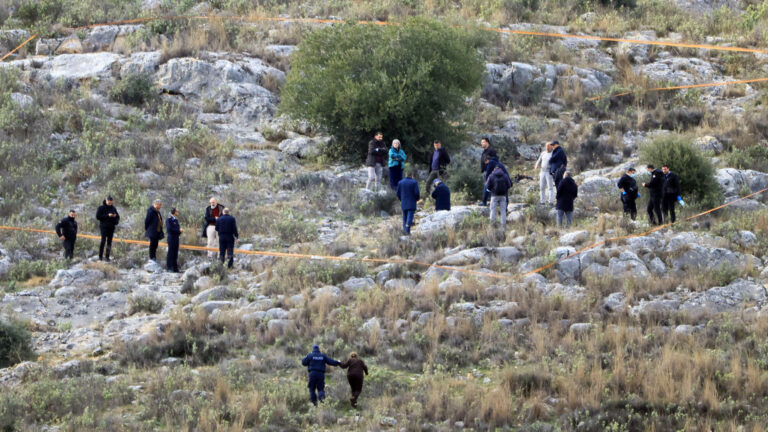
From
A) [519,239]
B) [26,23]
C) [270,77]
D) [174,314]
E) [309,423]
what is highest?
[26,23]

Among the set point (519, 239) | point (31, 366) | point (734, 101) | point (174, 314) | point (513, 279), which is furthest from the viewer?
point (734, 101)

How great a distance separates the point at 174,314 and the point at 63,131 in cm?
1033

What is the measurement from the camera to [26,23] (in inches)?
1072

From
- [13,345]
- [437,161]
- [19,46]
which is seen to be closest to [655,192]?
[437,161]

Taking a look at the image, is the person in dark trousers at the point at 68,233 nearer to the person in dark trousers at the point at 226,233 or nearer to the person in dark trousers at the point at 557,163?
the person in dark trousers at the point at 226,233

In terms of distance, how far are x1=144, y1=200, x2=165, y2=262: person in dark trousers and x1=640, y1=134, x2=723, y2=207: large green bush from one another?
10.3 meters

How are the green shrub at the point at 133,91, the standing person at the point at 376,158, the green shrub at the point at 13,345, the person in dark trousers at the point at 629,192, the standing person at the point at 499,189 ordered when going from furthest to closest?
the green shrub at the point at 133,91
the standing person at the point at 376,158
the person in dark trousers at the point at 629,192
the standing person at the point at 499,189
the green shrub at the point at 13,345

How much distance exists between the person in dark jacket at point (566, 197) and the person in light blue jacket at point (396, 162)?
3.87 meters

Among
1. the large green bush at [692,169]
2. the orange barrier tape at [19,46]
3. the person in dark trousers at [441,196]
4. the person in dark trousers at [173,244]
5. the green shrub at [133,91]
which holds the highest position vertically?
the orange barrier tape at [19,46]

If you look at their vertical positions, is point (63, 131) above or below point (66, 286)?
above

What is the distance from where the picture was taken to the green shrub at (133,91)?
23.3m

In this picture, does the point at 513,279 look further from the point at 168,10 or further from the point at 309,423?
the point at 168,10

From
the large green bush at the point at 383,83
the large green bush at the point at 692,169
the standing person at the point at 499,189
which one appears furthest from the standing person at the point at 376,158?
the large green bush at the point at 692,169

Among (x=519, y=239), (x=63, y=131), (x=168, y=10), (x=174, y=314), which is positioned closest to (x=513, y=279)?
(x=519, y=239)
